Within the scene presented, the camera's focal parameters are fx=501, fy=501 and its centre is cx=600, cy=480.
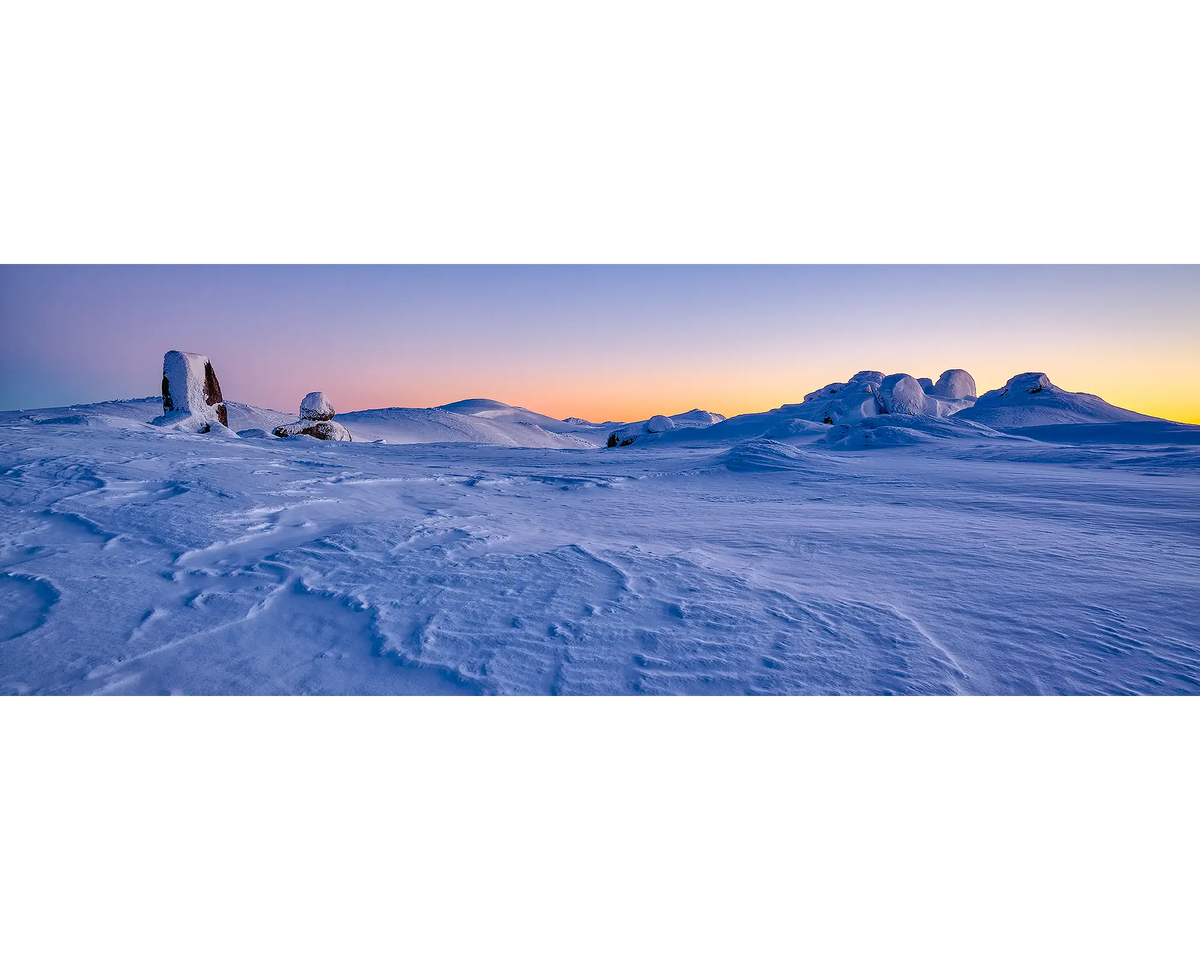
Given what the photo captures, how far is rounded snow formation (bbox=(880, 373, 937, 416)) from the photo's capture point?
19.1 m

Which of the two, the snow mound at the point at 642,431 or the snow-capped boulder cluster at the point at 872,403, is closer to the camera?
the snow mound at the point at 642,431

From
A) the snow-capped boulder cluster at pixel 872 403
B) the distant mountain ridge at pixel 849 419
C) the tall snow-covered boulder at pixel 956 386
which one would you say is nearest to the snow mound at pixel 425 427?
the distant mountain ridge at pixel 849 419

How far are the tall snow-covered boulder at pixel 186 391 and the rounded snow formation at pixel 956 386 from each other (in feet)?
106

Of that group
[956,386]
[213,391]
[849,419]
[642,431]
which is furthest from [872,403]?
[213,391]

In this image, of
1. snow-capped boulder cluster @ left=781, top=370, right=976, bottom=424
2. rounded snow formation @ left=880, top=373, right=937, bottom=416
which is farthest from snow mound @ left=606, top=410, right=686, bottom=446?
rounded snow formation @ left=880, top=373, right=937, bottom=416

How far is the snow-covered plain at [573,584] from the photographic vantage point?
6.55ft

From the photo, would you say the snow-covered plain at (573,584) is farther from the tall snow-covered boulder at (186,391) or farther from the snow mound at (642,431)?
the snow mound at (642,431)

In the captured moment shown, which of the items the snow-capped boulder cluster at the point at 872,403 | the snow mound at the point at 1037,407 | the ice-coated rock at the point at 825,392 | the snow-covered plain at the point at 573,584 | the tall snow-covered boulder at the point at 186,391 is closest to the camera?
the snow-covered plain at the point at 573,584

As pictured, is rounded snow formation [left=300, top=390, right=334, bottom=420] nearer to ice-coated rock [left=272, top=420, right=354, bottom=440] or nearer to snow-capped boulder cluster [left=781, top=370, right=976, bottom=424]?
ice-coated rock [left=272, top=420, right=354, bottom=440]

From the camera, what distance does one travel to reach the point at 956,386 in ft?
91.0

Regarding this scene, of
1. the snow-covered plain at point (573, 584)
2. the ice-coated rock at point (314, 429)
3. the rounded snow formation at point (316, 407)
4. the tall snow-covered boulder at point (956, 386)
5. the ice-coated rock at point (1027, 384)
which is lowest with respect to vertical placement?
the snow-covered plain at point (573, 584)

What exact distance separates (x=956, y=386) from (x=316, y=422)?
31064mm
